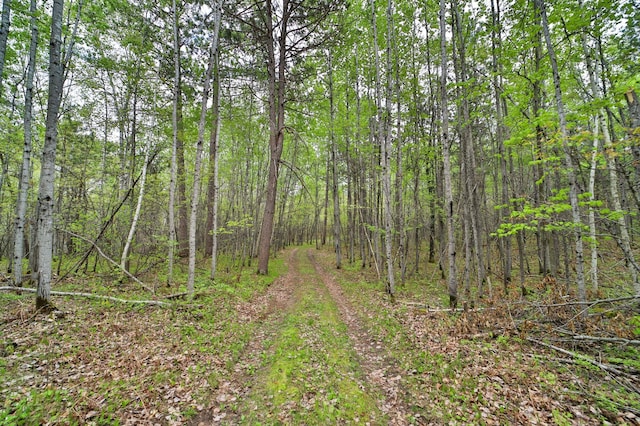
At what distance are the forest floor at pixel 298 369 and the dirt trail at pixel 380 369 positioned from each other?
1.2 inches

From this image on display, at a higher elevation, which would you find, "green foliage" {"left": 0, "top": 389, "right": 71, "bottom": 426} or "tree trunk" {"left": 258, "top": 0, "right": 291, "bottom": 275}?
"tree trunk" {"left": 258, "top": 0, "right": 291, "bottom": 275}

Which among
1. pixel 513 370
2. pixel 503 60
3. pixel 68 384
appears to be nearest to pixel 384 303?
pixel 513 370

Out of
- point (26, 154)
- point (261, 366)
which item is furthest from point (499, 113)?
point (26, 154)

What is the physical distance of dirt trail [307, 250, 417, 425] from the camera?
4027 mm

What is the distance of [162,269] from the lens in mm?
12711

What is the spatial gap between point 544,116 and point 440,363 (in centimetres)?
652

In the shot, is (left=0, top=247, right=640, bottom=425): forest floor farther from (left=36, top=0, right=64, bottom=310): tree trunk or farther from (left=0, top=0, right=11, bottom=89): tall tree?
(left=0, top=0, right=11, bottom=89): tall tree

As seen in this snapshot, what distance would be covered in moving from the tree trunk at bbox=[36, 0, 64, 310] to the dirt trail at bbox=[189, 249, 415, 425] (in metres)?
4.74

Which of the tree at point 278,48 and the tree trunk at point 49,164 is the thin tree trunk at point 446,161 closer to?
the tree at point 278,48

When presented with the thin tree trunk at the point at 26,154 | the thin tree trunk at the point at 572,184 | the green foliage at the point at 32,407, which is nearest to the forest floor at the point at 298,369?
the green foliage at the point at 32,407

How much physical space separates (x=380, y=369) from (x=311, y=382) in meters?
1.60

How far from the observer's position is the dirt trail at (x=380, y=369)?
159 inches

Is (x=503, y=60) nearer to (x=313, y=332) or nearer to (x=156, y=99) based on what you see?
(x=313, y=332)

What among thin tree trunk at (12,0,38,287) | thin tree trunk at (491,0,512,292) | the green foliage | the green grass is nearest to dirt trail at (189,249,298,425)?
the green grass
